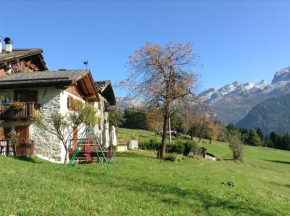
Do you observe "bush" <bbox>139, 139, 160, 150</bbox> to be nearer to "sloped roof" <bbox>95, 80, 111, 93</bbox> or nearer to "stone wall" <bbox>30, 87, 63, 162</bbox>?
"sloped roof" <bbox>95, 80, 111, 93</bbox>

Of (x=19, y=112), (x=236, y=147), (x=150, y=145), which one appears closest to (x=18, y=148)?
(x=19, y=112)

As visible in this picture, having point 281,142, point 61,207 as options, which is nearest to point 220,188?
point 61,207

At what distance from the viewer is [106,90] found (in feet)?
114

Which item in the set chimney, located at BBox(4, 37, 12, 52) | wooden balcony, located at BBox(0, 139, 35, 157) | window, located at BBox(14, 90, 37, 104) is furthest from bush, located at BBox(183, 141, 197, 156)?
chimney, located at BBox(4, 37, 12, 52)

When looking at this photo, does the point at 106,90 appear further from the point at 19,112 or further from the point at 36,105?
the point at 19,112

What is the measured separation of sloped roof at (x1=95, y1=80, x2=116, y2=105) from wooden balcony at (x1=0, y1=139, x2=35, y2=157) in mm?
12069

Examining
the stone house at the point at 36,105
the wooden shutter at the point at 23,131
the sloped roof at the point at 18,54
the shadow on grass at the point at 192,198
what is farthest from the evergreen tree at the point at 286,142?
the shadow on grass at the point at 192,198

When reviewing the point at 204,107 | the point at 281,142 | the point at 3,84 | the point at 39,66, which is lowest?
the point at 281,142

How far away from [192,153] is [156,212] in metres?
24.9

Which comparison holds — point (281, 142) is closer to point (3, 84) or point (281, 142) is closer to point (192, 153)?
point (192, 153)

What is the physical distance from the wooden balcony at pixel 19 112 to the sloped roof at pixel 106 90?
11.4 m

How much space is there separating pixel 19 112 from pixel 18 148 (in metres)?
2.47

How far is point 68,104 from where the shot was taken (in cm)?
2095

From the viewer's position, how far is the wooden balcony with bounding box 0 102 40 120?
18.5 m
